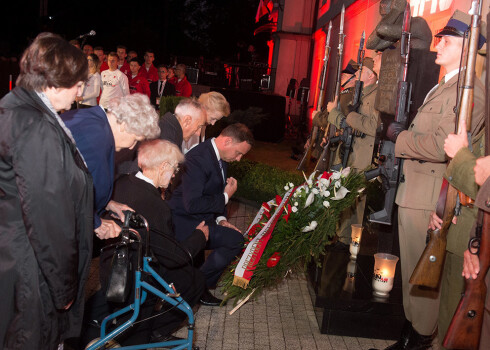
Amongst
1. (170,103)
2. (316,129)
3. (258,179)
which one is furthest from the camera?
(170,103)

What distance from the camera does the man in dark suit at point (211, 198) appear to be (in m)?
4.59

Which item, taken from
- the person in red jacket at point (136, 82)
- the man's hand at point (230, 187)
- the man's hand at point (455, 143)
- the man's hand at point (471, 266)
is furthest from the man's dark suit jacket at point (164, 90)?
the man's hand at point (471, 266)

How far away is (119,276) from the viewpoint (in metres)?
2.88

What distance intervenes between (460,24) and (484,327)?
1.86 meters

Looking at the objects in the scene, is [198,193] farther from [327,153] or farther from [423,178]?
[327,153]

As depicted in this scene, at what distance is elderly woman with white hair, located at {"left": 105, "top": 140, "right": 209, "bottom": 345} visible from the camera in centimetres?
357

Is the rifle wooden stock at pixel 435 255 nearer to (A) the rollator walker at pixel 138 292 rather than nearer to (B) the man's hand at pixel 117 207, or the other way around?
(A) the rollator walker at pixel 138 292

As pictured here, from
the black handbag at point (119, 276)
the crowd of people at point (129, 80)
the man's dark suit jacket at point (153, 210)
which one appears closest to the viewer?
the black handbag at point (119, 276)

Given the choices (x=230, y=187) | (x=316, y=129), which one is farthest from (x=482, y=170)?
(x=316, y=129)

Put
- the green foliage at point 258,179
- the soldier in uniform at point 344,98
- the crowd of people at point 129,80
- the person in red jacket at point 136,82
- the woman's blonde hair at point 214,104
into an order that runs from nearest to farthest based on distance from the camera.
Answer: the woman's blonde hair at point 214,104 → the soldier in uniform at point 344,98 → the green foliage at point 258,179 → the crowd of people at point 129,80 → the person in red jacket at point 136,82

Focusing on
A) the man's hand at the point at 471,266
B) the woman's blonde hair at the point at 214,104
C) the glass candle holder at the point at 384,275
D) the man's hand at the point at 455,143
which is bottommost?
the glass candle holder at the point at 384,275

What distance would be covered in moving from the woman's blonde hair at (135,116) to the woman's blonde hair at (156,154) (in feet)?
1.15

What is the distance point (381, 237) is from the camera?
4.98 m

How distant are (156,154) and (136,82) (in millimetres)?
9345
